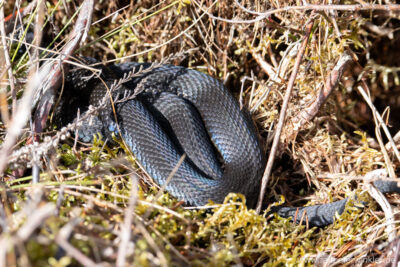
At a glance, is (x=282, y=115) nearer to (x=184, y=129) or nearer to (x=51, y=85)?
(x=184, y=129)

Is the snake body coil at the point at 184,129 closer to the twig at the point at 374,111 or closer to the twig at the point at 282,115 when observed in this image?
the twig at the point at 282,115

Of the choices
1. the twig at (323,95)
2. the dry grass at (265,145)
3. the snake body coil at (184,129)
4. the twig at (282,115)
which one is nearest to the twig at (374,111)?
the dry grass at (265,145)

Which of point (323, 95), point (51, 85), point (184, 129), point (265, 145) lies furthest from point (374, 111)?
point (51, 85)

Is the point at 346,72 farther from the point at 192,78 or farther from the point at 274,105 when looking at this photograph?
the point at 192,78

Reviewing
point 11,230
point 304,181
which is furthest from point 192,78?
point 11,230

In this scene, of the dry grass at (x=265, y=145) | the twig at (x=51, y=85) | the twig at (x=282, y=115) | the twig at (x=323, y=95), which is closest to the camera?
the dry grass at (x=265, y=145)
